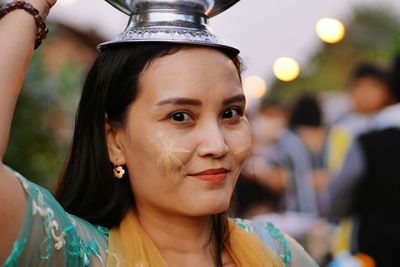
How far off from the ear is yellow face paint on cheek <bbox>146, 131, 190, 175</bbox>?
19 cm

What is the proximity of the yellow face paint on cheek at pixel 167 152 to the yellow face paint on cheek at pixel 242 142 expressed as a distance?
0.55 ft

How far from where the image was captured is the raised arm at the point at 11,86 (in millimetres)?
2203

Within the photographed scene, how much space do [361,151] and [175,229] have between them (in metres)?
3.39

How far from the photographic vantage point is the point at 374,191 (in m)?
6.16

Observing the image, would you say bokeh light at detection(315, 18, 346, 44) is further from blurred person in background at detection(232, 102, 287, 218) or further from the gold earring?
the gold earring

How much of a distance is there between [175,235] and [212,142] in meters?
0.38

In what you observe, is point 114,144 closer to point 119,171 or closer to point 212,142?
point 119,171

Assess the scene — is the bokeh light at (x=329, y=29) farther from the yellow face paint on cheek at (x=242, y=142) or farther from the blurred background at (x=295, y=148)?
the yellow face paint on cheek at (x=242, y=142)

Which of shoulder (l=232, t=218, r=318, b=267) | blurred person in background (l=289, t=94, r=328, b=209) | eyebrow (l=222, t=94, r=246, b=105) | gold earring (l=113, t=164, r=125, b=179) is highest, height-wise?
eyebrow (l=222, t=94, r=246, b=105)

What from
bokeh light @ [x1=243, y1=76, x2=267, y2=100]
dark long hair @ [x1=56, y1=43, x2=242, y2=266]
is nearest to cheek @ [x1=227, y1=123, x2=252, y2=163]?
dark long hair @ [x1=56, y1=43, x2=242, y2=266]

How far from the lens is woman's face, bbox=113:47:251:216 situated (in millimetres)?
2678

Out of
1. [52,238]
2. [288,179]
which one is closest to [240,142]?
[52,238]

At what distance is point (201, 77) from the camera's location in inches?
107

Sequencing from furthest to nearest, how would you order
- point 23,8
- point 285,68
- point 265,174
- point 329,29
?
1. point 285,68
2. point 329,29
3. point 265,174
4. point 23,8
